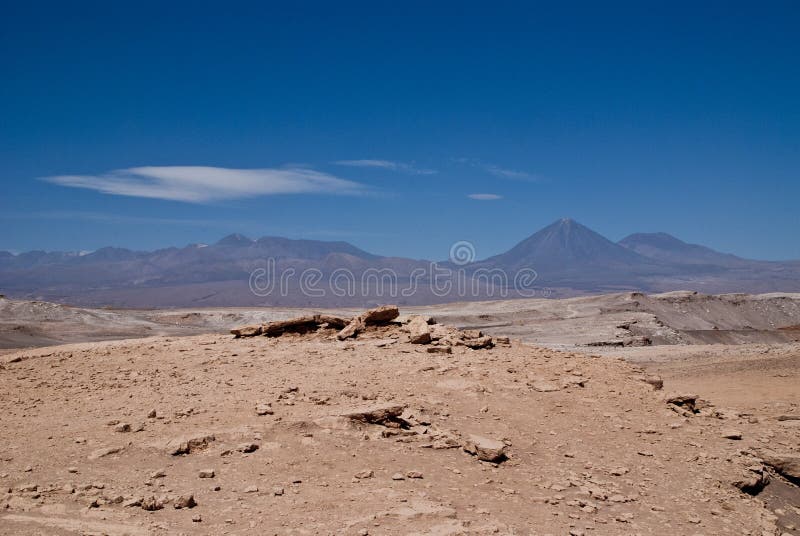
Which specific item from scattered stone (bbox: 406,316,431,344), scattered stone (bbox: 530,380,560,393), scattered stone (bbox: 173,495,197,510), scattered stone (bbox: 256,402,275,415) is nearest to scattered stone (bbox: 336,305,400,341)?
scattered stone (bbox: 406,316,431,344)

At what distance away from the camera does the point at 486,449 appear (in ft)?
21.9

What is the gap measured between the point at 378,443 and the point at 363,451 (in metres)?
0.26

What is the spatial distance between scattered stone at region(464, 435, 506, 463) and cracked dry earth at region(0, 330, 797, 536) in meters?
0.07

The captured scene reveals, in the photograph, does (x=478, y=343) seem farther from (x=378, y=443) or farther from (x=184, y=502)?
(x=184, y=502)

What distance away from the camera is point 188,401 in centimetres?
813

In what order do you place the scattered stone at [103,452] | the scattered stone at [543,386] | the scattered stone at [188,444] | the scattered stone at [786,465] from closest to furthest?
the scattered stone at [103,452]
the scattered stone at [188,444]
the scattered stone at [786,465]
the scattered stone at [543,386]

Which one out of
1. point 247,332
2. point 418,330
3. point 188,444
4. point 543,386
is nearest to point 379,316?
point 418,330

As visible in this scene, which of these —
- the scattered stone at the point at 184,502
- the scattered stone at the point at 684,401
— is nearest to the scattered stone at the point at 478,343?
the scattered stone at the point at 684,401

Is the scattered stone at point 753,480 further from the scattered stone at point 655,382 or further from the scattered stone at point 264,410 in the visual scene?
the scattered stone at point 264,410

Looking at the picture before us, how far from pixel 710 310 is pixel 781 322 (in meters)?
7.14

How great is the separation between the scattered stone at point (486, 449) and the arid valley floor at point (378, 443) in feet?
0.08

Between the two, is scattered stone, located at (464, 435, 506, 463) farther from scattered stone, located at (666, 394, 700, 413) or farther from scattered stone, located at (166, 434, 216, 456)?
scattered stone, located at (666, 394, 700, 413)

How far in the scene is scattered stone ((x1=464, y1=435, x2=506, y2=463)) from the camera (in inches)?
262

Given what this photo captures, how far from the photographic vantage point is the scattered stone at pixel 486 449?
6.65 m
